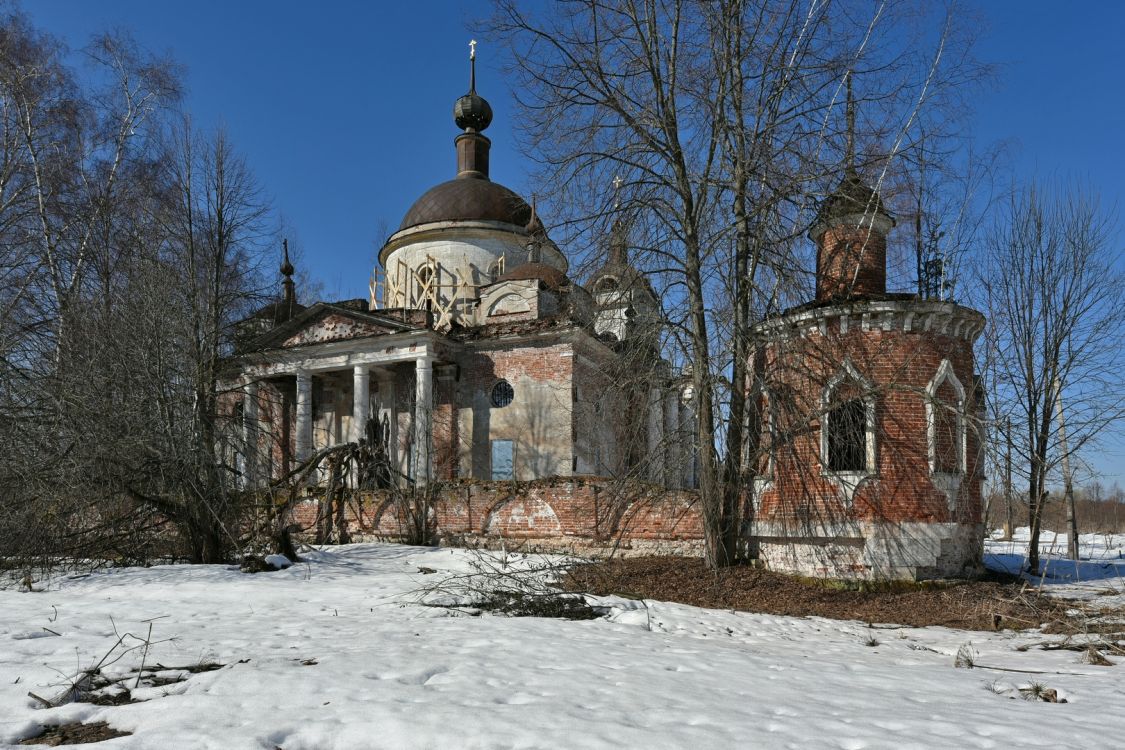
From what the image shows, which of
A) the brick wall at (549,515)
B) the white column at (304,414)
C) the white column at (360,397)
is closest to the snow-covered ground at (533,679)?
the brick wall at (549,515)

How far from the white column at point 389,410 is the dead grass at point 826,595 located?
13.1 metres

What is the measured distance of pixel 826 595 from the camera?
35.6ft

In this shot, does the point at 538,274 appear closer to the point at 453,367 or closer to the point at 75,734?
the point at 453,367

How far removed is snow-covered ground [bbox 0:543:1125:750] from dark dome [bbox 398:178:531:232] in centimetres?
1884

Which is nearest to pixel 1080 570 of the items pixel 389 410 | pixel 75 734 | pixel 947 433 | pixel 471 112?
pixel 947 433

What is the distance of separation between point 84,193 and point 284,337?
7.37 m

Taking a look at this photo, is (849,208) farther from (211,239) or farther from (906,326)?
(211,239)

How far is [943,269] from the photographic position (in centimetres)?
1412

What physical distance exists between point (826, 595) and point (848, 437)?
2.26 meters

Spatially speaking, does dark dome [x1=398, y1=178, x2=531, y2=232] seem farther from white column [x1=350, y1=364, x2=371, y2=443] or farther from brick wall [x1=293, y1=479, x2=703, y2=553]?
brick wall [x1=293, y1=479, x2=703, y2=553]

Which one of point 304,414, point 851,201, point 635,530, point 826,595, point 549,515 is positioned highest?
point 851,201

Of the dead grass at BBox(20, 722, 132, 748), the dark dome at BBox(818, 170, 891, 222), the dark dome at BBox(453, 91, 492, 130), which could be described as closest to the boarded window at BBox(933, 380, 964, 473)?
the dark dome at BBox(818, 170, 891, 222)

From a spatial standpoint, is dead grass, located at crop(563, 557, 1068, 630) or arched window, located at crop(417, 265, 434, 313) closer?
dead grass, located at crop(563, 557, 1068, 630)

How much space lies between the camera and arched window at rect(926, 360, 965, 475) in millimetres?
11680
